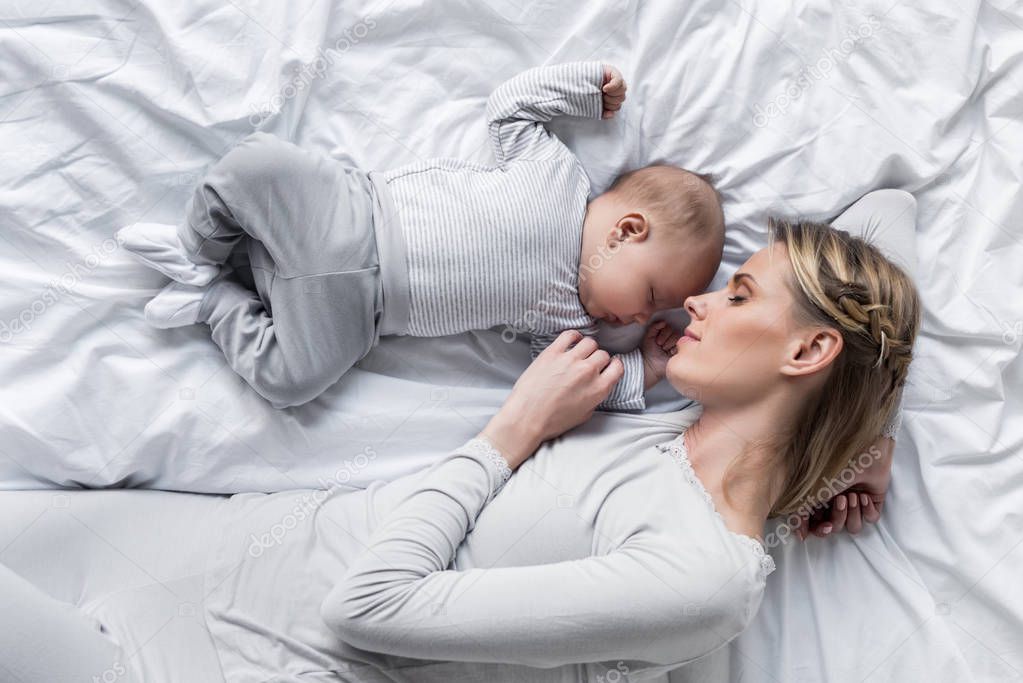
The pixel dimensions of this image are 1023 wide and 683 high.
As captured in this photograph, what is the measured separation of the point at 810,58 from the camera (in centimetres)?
169

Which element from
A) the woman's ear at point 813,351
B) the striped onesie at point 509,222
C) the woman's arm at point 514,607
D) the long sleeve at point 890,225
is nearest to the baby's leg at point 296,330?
the striped onesie at point 509,222

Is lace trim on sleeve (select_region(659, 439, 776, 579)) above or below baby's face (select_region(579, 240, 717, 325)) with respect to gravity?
below

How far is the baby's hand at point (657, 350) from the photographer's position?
1.72m

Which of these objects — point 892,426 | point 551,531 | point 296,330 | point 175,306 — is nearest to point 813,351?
point 892,426

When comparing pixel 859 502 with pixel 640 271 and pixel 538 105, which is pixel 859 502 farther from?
pixel 538 105

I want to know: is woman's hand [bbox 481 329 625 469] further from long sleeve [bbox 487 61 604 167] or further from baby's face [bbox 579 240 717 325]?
long sleeve [bbox 487 61 604 167]

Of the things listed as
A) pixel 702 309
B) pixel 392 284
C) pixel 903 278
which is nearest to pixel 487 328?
pixel 392 284

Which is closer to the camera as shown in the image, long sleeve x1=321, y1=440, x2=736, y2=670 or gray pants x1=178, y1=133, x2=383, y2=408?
long sleeve x1=321, y1=440, x2=736, y2=670

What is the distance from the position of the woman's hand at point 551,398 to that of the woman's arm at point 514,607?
0.66 feet

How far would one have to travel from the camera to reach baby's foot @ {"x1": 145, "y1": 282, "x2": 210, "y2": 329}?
1.54 meters

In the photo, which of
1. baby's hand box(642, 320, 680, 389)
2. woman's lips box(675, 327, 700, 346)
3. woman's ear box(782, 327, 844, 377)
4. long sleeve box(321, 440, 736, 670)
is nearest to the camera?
long sleeve box(321, 440, 736, 670)

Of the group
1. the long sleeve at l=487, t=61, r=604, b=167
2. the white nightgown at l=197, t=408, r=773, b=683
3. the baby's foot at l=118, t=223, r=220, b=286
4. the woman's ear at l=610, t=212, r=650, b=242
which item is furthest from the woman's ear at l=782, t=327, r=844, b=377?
the baby's foot at l=118, t=223, r=220, b=286

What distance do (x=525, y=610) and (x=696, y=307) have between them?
0.61 m

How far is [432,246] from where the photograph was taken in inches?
62.7
